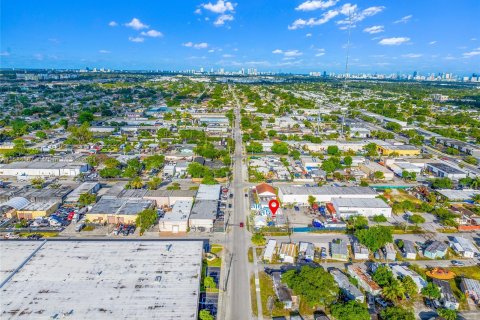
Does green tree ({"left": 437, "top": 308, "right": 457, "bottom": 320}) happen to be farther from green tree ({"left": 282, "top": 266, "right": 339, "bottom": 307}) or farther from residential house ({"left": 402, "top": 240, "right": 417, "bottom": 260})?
residential house ({"left": 402, "top": 240, "right": 417, "bottom": 260})

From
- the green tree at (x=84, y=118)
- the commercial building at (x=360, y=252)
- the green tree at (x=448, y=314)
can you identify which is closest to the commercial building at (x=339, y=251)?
the commercial building at (x=360, y=252)

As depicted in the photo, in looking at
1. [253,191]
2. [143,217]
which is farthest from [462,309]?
[143,217]

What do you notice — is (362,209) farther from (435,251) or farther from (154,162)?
(154,162)

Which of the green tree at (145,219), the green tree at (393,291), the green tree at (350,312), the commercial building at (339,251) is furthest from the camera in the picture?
the green tree at (145,219)

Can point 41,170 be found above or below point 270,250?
above

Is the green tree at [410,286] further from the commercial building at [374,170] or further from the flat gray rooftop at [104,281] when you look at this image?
the commercial building at [374,170]

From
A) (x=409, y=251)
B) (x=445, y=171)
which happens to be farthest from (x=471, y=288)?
(x=445, y=171)

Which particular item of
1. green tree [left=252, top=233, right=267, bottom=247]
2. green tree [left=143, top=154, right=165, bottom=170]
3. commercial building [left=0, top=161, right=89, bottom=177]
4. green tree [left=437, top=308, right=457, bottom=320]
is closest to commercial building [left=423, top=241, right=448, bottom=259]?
green tree [left=437, top=308, right=457, bottom=320]
